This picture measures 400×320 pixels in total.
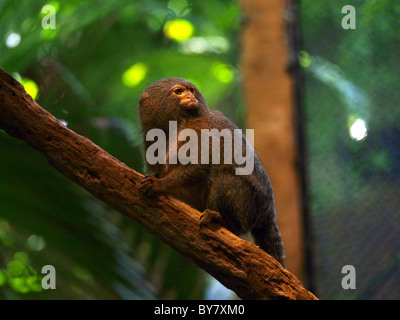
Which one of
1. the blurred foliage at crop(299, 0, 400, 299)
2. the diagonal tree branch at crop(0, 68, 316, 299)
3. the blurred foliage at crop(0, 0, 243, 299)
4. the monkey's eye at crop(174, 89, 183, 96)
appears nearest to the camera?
the diagonal tree branch at crop(0, 68, 316, 299)

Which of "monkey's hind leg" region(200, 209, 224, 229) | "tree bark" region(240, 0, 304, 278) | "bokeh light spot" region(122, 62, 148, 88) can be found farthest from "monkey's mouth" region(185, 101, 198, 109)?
"bokeh light spot" region(122, 62, 148, 88)

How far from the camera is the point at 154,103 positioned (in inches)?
98.7

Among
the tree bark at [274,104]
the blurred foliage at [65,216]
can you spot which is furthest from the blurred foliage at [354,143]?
the blurred foliage at [65,216]

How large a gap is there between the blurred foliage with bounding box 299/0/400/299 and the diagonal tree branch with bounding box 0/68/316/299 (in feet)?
5.02

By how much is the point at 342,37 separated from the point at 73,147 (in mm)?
2391

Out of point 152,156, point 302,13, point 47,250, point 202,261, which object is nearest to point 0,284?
point 47,250

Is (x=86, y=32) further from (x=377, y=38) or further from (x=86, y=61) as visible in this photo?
(x=377, y=38)

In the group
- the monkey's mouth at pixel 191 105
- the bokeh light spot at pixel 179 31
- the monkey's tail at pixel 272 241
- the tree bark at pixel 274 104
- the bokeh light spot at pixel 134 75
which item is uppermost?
the bokeh light spot at pixel 179 31

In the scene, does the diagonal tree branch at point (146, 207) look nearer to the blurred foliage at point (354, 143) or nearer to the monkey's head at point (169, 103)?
the monkey's head at point (169, 103)

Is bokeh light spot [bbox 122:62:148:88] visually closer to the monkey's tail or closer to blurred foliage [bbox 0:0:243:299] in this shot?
blurred foliage [bbox 0:0:243:299]

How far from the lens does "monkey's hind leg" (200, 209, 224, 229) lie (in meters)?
1.93

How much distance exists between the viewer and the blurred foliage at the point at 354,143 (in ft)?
10.4

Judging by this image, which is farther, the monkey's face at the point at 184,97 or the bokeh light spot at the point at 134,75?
the bokeh light spot at the point at 134,75

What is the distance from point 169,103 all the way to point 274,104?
155cm
